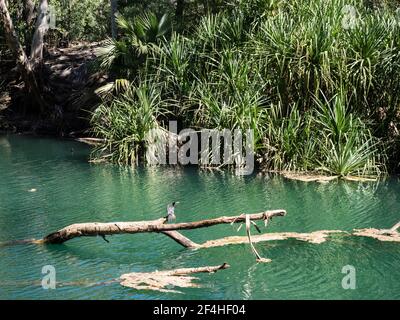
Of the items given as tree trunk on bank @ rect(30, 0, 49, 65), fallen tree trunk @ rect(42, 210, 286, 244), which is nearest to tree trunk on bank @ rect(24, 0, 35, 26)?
tree trunk on bank @ rect(30, 0, 49, 65)

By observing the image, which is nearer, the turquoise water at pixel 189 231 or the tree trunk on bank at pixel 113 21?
the turquoise water at pixel 189 231

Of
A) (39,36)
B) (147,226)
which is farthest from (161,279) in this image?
(39,36)

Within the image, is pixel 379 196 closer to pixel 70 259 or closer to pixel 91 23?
pixel 70 259

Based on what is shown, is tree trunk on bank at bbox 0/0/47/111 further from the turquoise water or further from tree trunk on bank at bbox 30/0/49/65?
the turquoise water

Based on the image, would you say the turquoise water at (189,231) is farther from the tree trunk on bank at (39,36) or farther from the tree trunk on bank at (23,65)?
the tree trunk on bank at (39,36)

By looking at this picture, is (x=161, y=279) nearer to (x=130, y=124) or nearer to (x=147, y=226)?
(x=147, y=226)

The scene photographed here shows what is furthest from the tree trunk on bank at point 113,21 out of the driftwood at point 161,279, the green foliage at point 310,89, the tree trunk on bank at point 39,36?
the driftwood at point 161,279

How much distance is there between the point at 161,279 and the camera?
23.8 ft

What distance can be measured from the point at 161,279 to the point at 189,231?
233 centimetres

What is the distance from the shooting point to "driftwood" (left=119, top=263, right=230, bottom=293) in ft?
23.4

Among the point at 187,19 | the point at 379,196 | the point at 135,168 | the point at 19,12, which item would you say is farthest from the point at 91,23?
the point at 379,196

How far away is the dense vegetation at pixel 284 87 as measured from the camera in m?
13.9

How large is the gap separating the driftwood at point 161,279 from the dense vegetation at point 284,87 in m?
6.68

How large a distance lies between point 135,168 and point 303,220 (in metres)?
5.60
